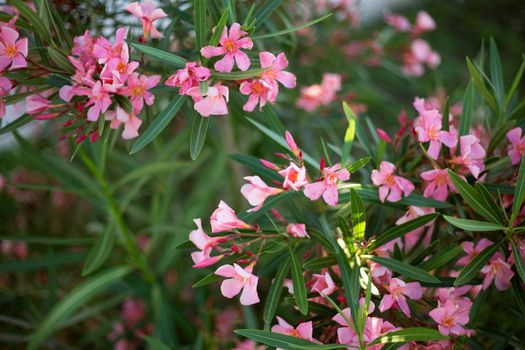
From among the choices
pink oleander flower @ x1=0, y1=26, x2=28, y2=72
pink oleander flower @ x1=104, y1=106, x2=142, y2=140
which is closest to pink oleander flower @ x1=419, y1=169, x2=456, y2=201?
pink oleander flower @ x1=104, y1=106, x2=142, y2=140

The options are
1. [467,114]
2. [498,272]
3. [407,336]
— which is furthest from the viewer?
[467,114]

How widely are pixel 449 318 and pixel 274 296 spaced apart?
26 centimetres

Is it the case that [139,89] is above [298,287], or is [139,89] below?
above

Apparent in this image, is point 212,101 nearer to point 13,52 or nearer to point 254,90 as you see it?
point 254,90

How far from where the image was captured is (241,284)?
2.49 feet

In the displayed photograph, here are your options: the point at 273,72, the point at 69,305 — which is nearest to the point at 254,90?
the point at 273,72

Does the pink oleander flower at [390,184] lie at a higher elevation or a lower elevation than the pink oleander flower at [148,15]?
lower

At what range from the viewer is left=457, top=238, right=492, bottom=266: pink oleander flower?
834mm

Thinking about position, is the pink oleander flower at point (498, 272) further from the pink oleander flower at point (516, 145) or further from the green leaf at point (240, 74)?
the green leaf at point (240, 74)

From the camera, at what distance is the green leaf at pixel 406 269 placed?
787mm

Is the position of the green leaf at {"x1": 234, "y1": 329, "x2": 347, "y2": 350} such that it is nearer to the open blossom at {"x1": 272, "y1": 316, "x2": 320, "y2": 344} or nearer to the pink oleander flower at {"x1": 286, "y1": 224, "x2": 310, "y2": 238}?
the open blossom at {"x1": 272, "y1": 316, "x2": 320, "y2": 344}

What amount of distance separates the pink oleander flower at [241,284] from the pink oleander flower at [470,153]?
0.38 m

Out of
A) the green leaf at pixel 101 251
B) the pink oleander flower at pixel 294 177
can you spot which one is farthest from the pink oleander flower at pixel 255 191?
the green leaf at pixel 101 251

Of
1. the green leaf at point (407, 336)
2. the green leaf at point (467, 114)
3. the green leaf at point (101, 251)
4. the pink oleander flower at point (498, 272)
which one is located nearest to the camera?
the green leaf at point (407, 336)
